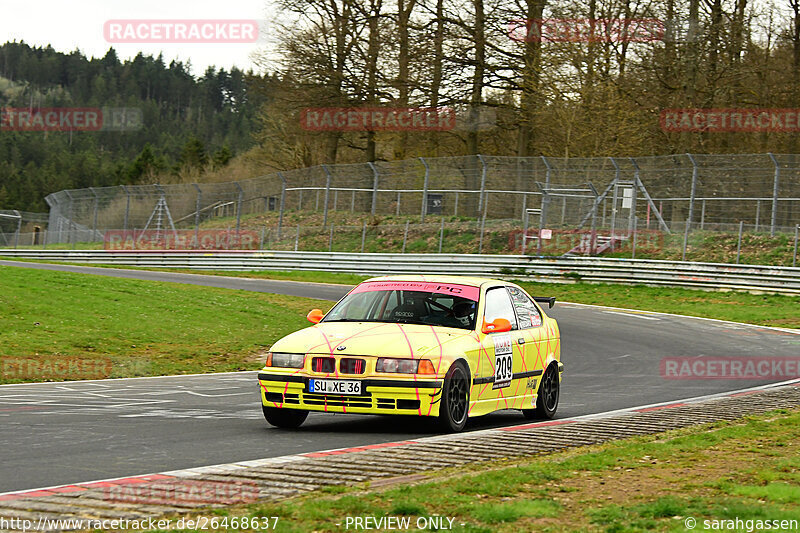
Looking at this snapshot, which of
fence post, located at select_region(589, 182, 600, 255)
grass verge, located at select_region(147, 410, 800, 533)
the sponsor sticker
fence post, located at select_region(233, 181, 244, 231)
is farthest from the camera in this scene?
fence post, located at select_region(233, 181, 244, 231)

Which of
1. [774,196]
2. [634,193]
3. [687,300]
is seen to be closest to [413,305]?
[687,300]

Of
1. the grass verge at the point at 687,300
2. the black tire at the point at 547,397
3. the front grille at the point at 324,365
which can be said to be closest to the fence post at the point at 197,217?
the grass verge at the point at 687,300

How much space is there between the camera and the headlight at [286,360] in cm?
959

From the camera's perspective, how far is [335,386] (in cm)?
939

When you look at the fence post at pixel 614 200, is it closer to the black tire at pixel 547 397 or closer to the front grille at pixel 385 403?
the black tire at pixel 547 397

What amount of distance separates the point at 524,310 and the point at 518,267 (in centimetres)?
2374

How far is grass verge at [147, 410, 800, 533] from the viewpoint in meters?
5.64

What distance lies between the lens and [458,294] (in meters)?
10.6

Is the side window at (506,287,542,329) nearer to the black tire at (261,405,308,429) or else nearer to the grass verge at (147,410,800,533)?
the black tire at (261,405,308,429)

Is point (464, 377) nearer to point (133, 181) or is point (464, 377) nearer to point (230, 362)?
point (230, 362)

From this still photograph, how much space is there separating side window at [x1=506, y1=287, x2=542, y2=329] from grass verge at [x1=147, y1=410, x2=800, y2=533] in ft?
9.30

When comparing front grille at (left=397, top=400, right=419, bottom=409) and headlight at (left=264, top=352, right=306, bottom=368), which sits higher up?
headlight at (left=264, top=352, right=306, bottom=368)

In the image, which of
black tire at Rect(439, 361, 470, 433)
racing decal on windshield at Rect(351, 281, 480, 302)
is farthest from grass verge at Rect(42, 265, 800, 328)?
black tire at Rect(439, 361, 470, 433)

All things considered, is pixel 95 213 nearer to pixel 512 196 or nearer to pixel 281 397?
pixel 512 196
